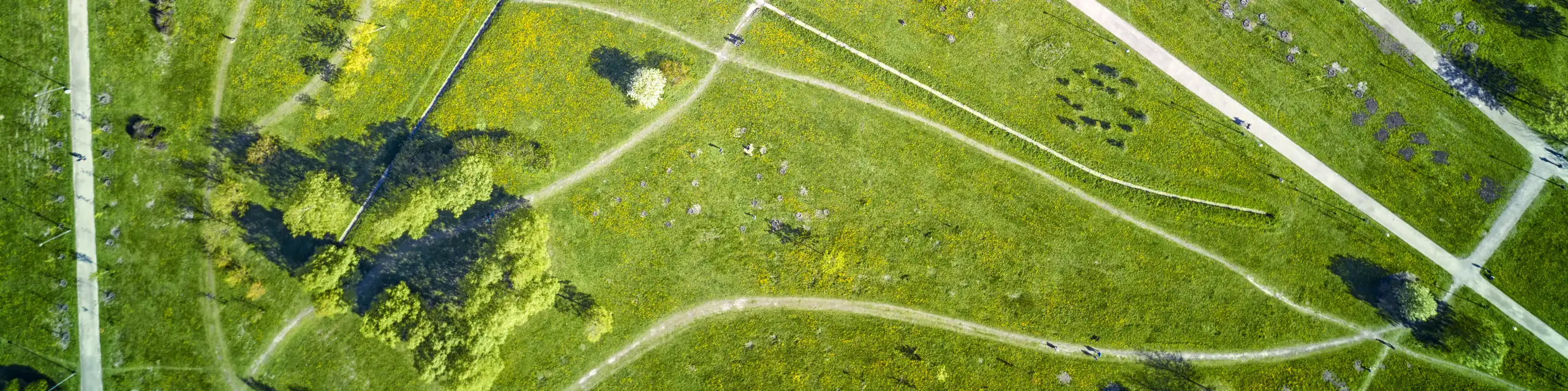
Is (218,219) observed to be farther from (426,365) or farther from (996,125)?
(996,125)

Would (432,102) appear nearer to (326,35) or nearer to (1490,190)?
(326,35)

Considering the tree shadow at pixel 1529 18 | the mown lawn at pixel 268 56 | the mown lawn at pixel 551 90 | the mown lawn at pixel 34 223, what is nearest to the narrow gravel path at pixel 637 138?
the mown lawn at pixel 551 90

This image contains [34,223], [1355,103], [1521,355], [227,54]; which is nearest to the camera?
[34,223]

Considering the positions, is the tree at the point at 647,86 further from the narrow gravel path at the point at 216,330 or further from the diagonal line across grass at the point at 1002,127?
the narrow gravel path at the point at 216,330

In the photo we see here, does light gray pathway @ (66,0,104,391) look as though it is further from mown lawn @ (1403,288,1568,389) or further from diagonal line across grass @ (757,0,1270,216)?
mown lawn @ (1403,288,1568,389)

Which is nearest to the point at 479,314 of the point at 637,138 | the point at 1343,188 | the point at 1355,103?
the point at 637,138

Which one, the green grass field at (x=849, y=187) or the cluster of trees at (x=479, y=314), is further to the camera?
the green grass field at (x=849, y=187)
